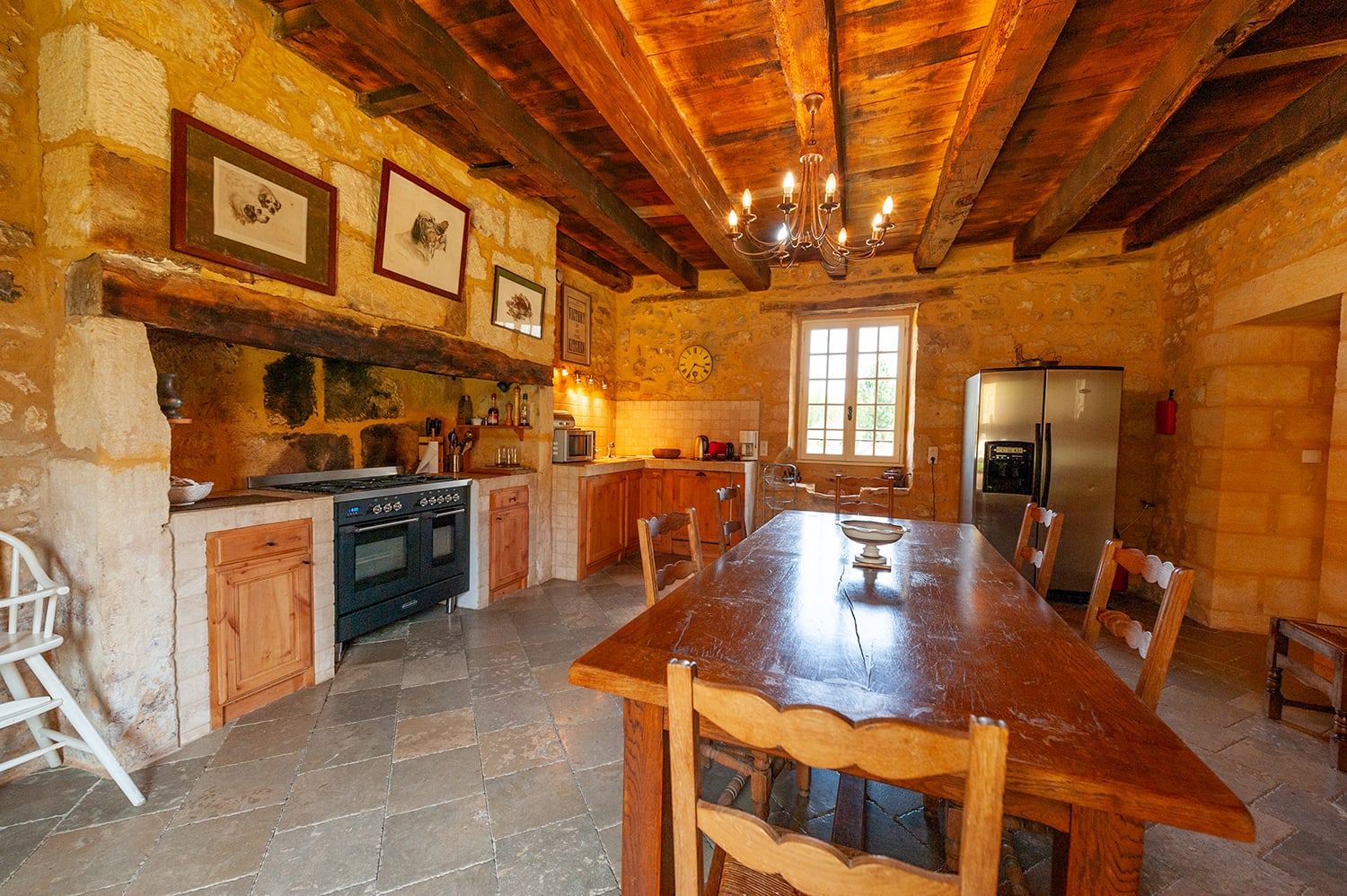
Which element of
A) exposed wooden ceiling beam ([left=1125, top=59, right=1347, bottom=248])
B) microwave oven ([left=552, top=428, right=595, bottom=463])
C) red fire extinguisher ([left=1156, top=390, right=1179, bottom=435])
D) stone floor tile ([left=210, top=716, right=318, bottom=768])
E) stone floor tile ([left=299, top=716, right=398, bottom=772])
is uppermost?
exposed wooden ceiling beam ([left=1125, top=59, right=1347, bottom=248])

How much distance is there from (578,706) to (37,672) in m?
1.74

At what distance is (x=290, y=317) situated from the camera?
2.24m

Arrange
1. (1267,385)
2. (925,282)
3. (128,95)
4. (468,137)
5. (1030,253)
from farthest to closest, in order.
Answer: (925,282) < (1030,253) < (1267,385) < (468,137) < (128,95)

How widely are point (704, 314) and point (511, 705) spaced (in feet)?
13.9

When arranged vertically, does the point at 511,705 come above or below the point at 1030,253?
below

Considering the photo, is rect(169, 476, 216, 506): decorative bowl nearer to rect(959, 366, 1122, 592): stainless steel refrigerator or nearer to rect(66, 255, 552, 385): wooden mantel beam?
rect(66, 255, 552, 385): wooden mantel beam

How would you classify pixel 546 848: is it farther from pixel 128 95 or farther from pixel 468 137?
pixel 468 137

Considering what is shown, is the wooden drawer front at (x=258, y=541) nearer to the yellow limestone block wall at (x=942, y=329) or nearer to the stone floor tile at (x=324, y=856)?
the stone floor tile at (x=324, y=856)

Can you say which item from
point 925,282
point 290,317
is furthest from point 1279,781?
point 290,317

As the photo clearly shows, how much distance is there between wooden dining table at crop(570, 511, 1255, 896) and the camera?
73 cm

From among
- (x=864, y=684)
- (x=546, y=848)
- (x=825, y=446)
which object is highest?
(x=825, y=446)

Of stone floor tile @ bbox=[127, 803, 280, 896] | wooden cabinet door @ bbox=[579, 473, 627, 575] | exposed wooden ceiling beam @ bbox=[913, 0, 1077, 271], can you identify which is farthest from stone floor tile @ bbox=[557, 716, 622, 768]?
exposed wooden ceiling beam @ bbox=[913, 0, 1077, 271]

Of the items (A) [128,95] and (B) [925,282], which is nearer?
(A) [128,95]

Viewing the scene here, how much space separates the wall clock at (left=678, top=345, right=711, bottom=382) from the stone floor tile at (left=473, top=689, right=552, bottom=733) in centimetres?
377
